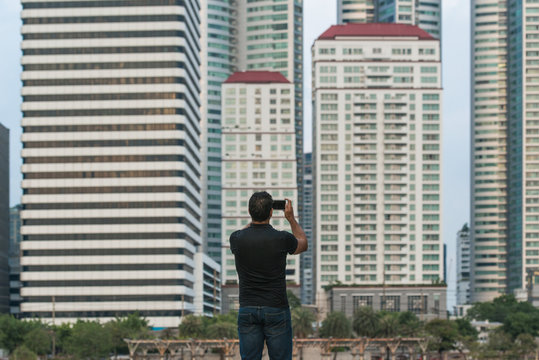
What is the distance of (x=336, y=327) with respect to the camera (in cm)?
13200

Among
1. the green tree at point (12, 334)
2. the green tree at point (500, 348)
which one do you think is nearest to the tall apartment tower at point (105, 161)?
the green tree at point (12, 334)

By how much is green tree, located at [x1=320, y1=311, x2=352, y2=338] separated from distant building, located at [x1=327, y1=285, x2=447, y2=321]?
206 feet

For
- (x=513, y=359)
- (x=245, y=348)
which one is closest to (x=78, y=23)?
(x=513, y=359)

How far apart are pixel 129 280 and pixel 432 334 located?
5368cm

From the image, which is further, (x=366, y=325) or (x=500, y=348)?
(x=366, y=325)

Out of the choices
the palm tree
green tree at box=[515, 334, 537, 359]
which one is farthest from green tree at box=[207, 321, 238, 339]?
green tree at box=[515, 334, 537, 359]

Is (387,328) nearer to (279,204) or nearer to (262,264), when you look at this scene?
(279,204)

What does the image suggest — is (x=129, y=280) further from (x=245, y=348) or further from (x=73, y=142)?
(x=245, y=348)

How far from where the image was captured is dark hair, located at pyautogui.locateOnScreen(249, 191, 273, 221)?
32.5 feet

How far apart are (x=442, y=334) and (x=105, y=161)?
221 ft

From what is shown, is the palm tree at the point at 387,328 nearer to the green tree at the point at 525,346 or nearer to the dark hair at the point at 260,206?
the green tree at the point at 525,346

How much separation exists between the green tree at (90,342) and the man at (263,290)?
11472 centimetres

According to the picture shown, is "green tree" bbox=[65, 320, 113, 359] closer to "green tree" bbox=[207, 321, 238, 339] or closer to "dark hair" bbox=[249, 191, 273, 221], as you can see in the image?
"green tree" bbox=[207, 321, 238, 339]

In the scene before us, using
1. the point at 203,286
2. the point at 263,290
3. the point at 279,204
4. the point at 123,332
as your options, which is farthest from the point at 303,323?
the point at 263,290
